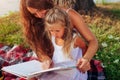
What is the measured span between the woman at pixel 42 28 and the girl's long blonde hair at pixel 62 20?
136mm

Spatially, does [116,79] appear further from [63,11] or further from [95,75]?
[63,11]

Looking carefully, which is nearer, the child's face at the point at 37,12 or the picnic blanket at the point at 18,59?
the child's face at the point at 37,12

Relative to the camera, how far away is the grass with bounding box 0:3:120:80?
4512 mm

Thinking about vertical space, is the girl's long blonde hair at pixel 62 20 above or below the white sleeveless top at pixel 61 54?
above

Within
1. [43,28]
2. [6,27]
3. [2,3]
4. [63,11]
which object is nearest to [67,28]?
[63,11]

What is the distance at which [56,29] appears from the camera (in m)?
3.29

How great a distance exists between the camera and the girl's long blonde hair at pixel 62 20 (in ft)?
10.8

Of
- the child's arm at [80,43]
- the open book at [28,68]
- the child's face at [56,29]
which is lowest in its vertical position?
the open book at [28,68]

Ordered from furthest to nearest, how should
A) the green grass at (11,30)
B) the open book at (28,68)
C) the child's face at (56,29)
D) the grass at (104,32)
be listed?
the green grass at (11,30) → the grass at (104,32) → the child's face at (56,29) → the open book at (28,68)

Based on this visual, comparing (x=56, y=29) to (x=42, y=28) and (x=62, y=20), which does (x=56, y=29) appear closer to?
(x=62, y=20)

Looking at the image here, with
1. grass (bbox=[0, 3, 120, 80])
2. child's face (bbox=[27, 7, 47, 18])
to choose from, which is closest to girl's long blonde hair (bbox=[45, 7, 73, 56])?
child's face (bbox=[27, 7, 47, 18])

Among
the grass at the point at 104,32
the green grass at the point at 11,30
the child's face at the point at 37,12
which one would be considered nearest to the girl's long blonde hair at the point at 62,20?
the child's face at the point at 37,12

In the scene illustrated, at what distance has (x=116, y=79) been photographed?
4.24 metres

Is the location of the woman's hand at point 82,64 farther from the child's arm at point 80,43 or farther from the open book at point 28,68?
the child's arm at point 80,43
